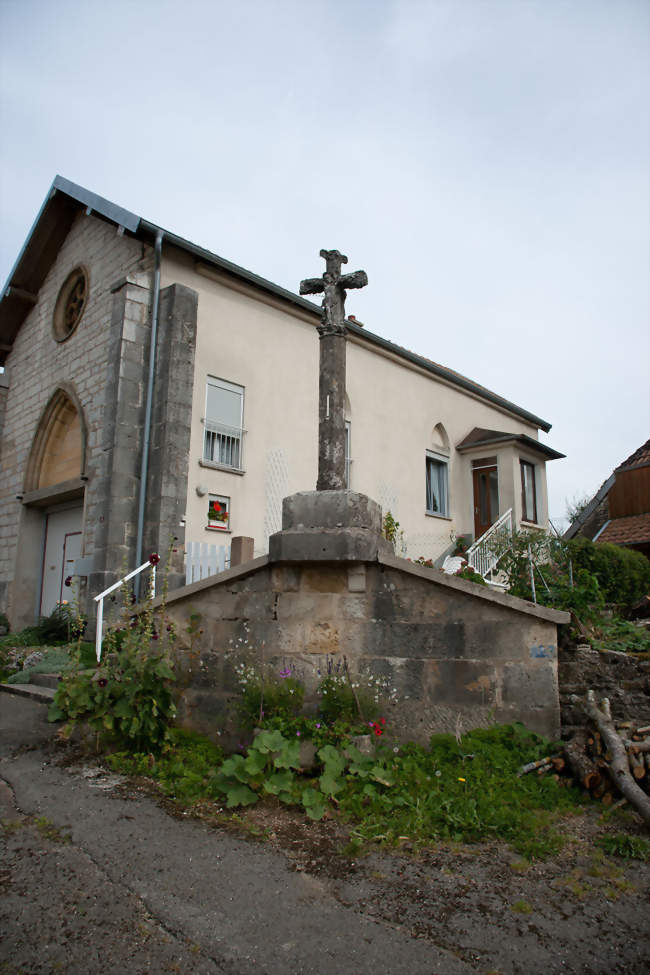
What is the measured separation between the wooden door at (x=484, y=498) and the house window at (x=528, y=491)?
692mm

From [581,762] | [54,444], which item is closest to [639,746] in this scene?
[581,762]

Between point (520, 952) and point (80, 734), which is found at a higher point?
point (80, 734)

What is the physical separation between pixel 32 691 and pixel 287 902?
17.6 feet

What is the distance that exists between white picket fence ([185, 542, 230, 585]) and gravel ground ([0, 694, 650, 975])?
6.04 meters

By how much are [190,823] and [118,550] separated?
21.0 feet

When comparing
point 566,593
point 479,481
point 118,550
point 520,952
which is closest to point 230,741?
point 520,952

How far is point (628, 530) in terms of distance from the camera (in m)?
16.3

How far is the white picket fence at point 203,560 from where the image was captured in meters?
10.0

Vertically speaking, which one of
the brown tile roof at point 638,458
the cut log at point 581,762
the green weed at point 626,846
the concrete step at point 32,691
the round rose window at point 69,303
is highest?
the round rose window at point 69,303

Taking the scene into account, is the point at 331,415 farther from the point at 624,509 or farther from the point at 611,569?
the point at 624,509

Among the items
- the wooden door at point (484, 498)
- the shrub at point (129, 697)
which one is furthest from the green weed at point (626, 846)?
the wooden door at point (484, 498)

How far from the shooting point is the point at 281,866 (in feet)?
10.9

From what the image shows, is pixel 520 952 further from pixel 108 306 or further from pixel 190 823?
pixel 108 306

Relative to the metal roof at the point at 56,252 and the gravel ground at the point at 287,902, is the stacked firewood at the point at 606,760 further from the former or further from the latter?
the metal roof at the point at 56,252
